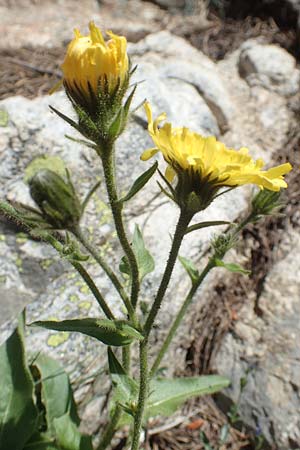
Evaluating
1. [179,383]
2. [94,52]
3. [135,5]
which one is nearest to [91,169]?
[179,383]

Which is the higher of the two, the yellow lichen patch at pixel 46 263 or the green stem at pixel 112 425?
the yellow lichen patch at pixel 46 263

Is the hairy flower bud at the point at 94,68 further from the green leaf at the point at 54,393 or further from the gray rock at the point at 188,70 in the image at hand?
the gray rock at the point at 188,70

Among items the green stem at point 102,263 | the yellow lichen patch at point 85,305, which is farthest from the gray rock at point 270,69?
the green stem at point 102,263

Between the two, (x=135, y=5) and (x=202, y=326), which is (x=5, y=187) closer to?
(x=202, y=326)

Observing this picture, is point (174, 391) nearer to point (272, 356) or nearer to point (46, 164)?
point (272, 356)

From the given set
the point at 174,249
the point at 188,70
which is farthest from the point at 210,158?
the point at 188,70

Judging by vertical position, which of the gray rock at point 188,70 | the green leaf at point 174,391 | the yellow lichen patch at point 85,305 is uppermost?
the gray rock at point 188,70
